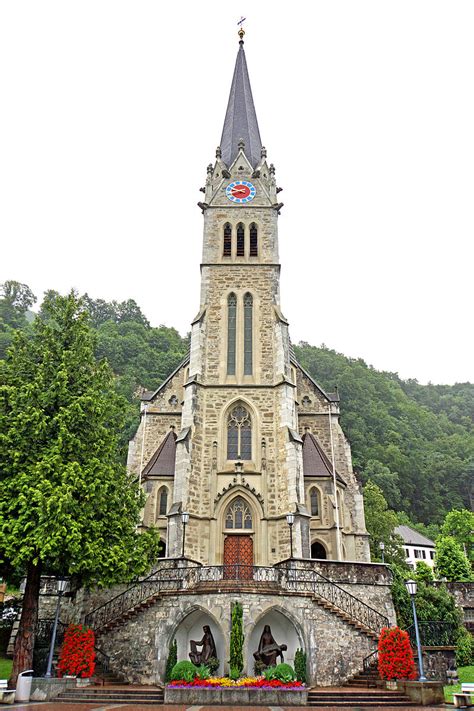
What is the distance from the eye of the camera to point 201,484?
86.5ft

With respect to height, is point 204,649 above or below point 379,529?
below

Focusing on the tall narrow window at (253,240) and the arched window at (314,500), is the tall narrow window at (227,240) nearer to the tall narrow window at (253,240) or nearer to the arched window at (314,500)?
the tall narrow window at (253,240)

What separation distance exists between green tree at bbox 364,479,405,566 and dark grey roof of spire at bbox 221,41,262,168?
28.3 meters

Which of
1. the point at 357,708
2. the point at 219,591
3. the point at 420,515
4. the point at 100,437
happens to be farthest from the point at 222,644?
the point at 420,515

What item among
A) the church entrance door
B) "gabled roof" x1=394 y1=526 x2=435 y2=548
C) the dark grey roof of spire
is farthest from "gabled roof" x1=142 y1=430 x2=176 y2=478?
"gabled roof" x1=394 y1=526 x2=435 y2=548

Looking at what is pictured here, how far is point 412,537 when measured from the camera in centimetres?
6338

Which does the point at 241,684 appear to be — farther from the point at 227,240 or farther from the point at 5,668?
the point at 227,240

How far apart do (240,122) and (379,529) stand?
3264 cm

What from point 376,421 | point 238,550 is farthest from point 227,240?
point 376,421

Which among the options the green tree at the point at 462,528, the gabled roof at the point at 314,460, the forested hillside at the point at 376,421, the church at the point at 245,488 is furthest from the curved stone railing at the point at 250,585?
the forested hillside at the point at 376,421

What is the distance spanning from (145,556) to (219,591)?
2.65m

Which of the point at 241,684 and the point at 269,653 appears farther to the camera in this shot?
the point at 269,653

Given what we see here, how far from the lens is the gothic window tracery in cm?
3281

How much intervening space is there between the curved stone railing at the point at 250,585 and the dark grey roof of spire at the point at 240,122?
26.5m
